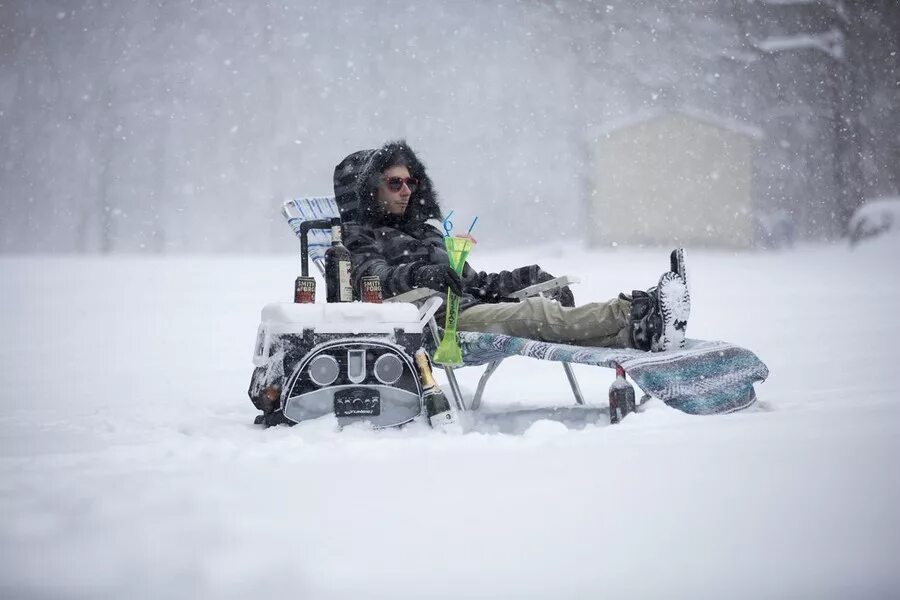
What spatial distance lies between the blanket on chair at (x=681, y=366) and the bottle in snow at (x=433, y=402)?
29 centimetres

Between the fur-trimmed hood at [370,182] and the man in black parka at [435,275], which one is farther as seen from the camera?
the fur-trimmed hood at [370,182]

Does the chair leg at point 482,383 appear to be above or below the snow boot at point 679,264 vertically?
below

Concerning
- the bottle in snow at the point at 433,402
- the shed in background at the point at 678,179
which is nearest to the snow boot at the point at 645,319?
the bottle in snow at the point at 433,402

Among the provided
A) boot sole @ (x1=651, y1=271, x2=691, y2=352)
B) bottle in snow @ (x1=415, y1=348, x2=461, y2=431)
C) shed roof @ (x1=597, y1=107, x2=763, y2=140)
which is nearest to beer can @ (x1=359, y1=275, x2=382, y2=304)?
bottle in snow @ (x1=415, y1=348, x2=461, y2=431)

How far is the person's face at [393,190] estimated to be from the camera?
3826 mm

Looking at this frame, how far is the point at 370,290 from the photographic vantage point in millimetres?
3125

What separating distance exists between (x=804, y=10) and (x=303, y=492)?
20.8 meters

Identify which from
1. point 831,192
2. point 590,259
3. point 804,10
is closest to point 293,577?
point 590,259

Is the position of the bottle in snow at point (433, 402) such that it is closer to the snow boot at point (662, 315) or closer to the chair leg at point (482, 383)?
the chair leg at point (482, 383)

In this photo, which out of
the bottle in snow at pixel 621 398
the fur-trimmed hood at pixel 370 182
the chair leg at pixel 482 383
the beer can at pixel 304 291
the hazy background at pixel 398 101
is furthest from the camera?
the hazy background at pixel 398 101

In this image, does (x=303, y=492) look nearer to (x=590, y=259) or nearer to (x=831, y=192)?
(x=590, y=259)

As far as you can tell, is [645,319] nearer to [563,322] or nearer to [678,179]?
[563,322]

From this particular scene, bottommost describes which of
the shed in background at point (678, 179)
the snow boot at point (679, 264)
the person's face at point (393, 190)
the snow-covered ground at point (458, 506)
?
the snow-covered ground at point (458, 506)

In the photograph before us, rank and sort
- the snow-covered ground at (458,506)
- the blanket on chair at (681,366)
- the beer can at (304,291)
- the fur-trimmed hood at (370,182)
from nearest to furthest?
the snow-covered ground at (458,506) < the blanket on chair at (681,366) < the beer can at (304,291) < the fur-trimmed hood at (370,182)
